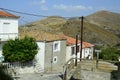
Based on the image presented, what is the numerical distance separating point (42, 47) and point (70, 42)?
9.90 meters

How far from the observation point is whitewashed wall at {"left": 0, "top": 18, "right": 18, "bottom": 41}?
108 ft

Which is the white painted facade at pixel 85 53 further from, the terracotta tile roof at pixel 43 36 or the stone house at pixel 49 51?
the terracotta tile roof at pixel 43 36

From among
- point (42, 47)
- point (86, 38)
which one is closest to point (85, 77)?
point (42, 47)

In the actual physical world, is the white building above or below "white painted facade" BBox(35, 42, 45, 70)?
above

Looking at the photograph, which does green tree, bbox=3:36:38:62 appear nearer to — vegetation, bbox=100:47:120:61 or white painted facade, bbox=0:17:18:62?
white painted facade, bbox=0:17:18:62

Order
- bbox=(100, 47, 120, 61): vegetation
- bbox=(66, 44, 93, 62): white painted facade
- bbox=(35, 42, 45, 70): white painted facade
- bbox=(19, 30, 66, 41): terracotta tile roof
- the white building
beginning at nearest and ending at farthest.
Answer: the white building < bbox=(35, 42, 45, 70): white painted facade < bbox=(19, 30, 66, 41): terracotta tile roof < bbox=(66, 44, 93, 62): white painted facade < bbox=(100, 47, 120, 61): vegetation

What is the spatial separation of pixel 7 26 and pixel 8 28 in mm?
321

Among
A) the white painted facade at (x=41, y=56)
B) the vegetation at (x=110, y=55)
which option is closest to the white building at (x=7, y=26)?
the white painted facade at (x=41, y=56)

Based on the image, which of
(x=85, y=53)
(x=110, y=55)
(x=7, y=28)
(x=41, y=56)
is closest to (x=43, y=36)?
(x=41, y=56)

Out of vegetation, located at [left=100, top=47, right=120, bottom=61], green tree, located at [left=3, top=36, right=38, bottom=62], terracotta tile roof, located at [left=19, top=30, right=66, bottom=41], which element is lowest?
vegetation, located at [left=100, top=47, right=120, bottom=61]

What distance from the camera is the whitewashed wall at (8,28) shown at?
33.0 meters

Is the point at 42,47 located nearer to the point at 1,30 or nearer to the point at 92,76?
the point at 1,30

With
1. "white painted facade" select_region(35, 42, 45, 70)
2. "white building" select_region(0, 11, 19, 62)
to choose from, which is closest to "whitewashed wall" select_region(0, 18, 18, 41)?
"white building" select_region(0, 11, 19, 62)

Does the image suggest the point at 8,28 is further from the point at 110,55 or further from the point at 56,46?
the point at 110,55
